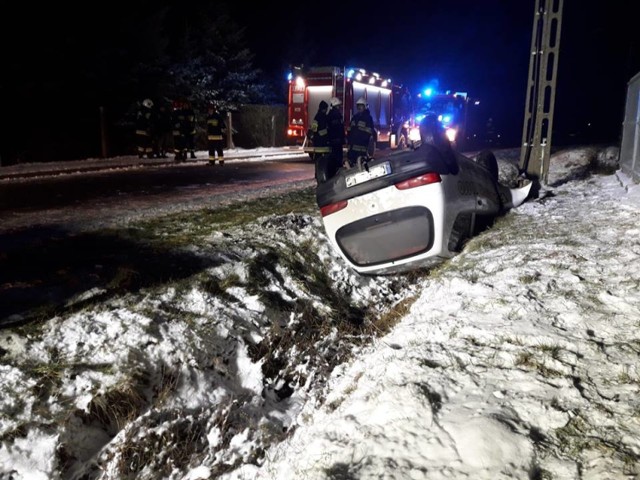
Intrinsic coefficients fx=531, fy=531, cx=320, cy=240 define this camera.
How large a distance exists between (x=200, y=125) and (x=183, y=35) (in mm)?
5193

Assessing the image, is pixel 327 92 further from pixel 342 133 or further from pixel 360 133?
pixel 360 133

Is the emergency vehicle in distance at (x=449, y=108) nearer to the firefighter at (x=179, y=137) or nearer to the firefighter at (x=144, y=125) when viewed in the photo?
the firefighter at (x=179, y=137)

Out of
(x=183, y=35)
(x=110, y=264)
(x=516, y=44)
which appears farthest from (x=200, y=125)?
(x=516, y=44)

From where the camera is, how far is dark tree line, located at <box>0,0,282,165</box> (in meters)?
16.2

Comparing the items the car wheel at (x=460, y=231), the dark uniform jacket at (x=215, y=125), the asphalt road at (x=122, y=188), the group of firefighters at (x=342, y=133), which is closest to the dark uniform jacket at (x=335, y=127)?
the group of firefighters at (x=342, y=133)

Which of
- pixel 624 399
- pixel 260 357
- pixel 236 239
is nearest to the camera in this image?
pixel 624 399

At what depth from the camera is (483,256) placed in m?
4.89

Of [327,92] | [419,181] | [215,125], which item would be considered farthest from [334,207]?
[327,92]

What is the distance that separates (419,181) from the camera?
4406mm

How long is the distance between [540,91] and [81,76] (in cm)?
1525

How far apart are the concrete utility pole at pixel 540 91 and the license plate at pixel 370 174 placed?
5753mm

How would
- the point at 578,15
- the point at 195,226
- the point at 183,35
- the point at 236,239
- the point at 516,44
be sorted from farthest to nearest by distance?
the point at 516,44, the point at 578,15, the point at 183,35, the point at 195,226, the point at 236,239

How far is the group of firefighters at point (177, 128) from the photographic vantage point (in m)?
15.0

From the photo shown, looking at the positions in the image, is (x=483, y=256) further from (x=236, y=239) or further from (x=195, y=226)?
(x=195, y=226)
